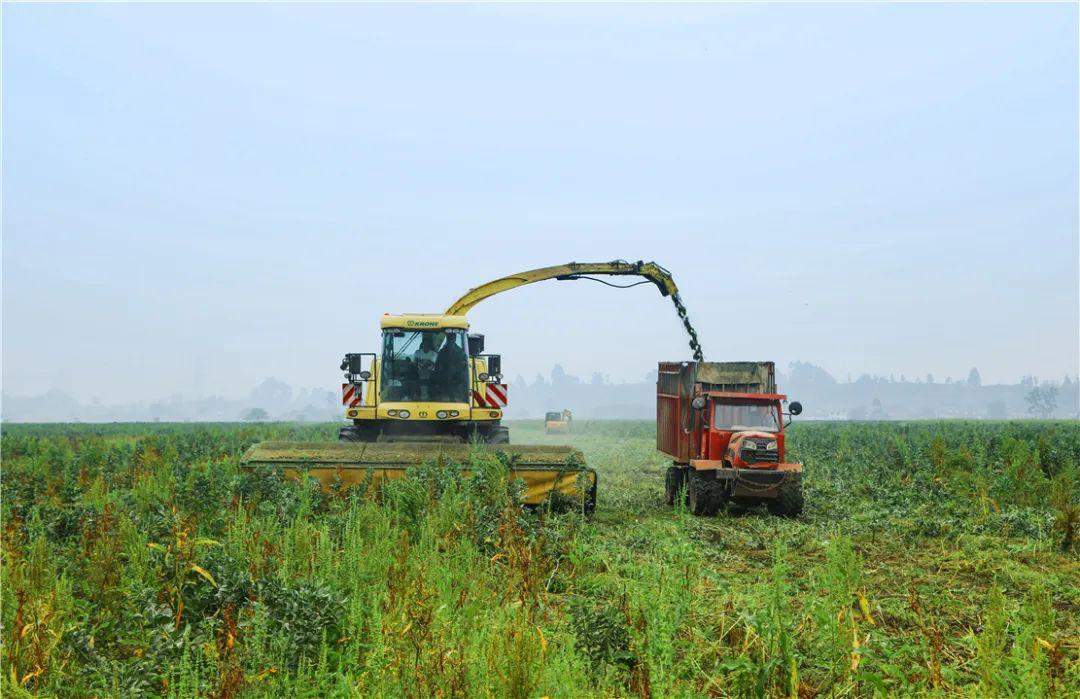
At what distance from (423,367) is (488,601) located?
978cm

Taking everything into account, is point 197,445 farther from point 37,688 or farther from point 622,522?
point 37,688

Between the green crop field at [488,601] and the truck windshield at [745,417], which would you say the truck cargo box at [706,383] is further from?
the green crop field at [488,601]

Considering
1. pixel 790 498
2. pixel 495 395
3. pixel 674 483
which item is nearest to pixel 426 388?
pixel 495 395

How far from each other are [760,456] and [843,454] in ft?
39.7

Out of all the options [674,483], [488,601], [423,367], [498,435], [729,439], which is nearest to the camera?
[488,601]

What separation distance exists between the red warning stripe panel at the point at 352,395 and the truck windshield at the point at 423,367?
46cm

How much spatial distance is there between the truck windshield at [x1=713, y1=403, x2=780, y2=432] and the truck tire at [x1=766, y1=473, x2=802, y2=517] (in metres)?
1.07

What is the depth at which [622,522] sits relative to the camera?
38.0ft

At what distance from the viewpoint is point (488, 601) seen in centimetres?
625

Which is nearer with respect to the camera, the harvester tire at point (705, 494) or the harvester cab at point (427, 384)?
the harvester tire at point (705, 494)

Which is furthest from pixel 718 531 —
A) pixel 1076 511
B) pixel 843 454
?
pixel 843 454

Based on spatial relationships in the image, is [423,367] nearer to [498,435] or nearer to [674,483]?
[498,435]

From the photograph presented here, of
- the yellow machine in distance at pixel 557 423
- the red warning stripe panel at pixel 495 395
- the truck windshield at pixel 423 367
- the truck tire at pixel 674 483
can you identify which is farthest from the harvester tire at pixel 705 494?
the yellow machine in distance at pixel 557 423

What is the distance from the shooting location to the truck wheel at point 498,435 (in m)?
15.2
